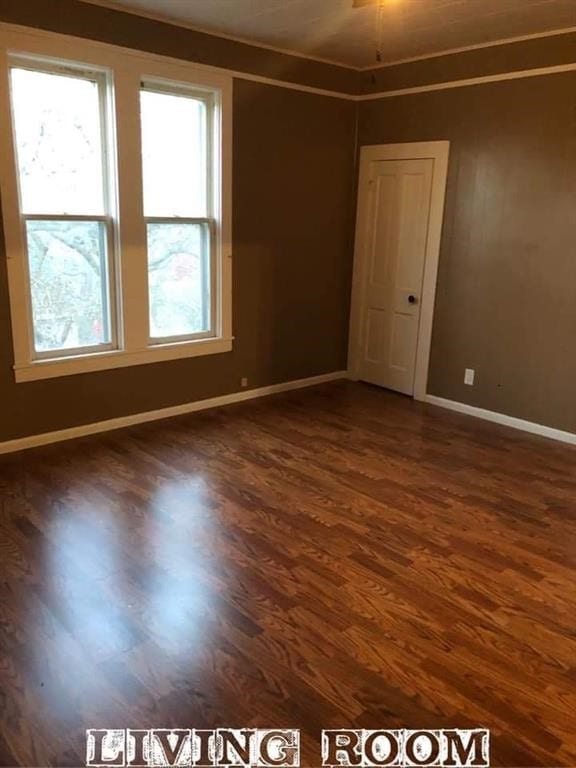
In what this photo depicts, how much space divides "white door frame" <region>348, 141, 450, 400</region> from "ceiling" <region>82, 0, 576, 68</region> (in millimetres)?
750

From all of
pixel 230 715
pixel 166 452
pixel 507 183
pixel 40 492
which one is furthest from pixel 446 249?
pixel 230 715

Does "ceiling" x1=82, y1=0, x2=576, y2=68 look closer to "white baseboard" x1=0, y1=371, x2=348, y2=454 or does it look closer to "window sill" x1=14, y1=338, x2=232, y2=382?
"window sill" x1=14, y1=338, x2=232, y2=382

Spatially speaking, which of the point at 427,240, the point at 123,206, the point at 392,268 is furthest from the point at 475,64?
the point at 123,206

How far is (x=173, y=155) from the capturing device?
4387 mm

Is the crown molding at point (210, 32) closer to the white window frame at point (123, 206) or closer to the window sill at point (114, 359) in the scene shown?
the white window frame at point (123, 206)

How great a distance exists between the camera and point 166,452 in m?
3.99

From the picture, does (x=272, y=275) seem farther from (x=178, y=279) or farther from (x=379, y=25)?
(x=379, y=25)

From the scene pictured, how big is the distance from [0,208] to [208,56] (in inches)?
72.7

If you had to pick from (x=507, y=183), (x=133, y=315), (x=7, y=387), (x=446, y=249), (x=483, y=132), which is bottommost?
(x=7, y=387)

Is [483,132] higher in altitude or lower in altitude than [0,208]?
higher

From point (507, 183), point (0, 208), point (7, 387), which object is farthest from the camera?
point (507, 183)

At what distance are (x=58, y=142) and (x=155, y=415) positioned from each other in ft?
6.52

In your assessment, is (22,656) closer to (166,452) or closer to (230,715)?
(230,715)

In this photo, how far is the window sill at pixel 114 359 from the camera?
155 inches
